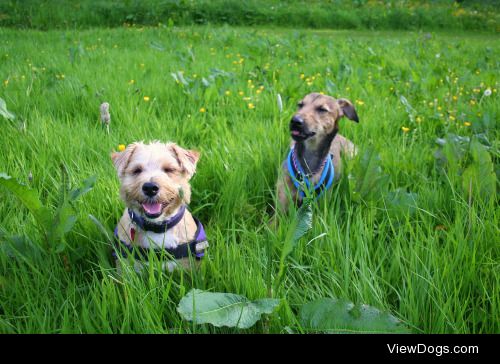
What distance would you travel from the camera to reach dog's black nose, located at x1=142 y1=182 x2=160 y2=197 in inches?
94.6

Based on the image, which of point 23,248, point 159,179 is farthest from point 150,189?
point 23,248

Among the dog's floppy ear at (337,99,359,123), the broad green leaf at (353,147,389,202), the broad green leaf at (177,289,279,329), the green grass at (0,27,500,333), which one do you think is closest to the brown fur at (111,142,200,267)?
the green grass at (0,27,500,333)

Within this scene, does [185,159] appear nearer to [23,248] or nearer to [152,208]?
[152,208]

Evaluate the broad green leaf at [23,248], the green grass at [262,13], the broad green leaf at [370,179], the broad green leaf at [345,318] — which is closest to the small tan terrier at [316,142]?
the broad green leaf at [370,179]

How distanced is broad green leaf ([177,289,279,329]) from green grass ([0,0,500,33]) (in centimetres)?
1532

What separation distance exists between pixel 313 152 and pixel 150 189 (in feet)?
6.12

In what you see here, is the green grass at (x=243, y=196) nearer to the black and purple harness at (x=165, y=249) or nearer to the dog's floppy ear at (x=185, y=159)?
the black and purple harness at (x=165, y=249)

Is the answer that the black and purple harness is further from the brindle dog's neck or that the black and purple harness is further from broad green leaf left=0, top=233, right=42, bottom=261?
the brindle dog's neck

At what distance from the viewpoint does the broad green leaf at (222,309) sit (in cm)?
168

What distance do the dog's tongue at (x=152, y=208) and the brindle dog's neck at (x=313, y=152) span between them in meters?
1.65

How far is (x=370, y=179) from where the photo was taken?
2.83 m
